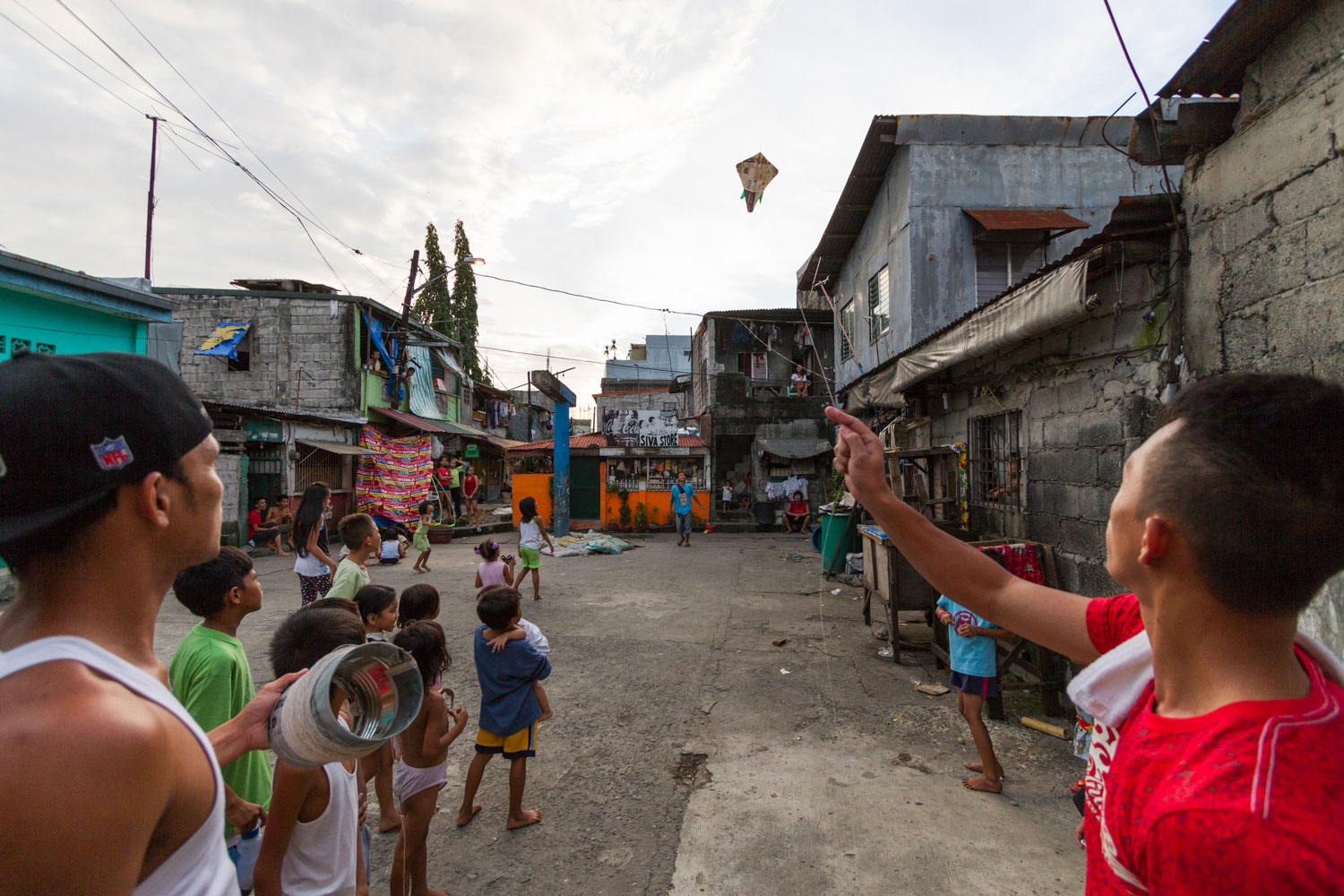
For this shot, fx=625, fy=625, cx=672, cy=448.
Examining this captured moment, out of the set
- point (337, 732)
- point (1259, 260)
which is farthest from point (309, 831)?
point (1259, 260)

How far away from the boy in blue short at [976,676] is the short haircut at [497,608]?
8.08 ft

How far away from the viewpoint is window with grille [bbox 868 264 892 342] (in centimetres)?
1246

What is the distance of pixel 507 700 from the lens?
322 cm

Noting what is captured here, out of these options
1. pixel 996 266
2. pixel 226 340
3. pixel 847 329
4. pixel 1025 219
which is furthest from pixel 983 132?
pixel 226 340

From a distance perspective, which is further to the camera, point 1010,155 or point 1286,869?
point 1010,155

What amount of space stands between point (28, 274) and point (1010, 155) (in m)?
14.9

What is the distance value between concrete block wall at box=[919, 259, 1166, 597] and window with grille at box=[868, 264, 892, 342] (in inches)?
258

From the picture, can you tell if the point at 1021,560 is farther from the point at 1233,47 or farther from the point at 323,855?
the point at 323,855

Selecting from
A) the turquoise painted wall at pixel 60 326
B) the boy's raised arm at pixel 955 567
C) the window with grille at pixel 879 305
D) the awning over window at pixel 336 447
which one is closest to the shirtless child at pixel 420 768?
the boy's raised arm at pixel 955 567

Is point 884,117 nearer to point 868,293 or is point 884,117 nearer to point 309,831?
point 868,293

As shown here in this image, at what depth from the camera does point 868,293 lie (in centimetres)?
1359

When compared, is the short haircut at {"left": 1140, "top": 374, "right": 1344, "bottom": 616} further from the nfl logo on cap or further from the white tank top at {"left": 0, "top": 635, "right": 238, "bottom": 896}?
the nfl logo on cap

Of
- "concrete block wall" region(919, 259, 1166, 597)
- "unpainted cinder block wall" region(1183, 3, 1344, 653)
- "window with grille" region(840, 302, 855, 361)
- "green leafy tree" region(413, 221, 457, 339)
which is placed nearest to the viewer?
"unpainted cinder block wall" region(1183, 3, 1344, 653)

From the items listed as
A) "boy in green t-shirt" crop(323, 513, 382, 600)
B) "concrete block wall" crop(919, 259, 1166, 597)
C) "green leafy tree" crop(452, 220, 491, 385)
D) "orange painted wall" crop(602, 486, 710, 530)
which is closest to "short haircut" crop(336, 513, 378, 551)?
"boy in green t-shirt" crop(323, 513, 382, 600)
